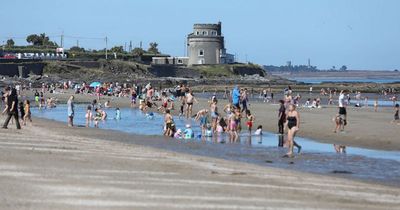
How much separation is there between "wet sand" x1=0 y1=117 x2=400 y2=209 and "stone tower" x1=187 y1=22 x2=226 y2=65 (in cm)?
10826

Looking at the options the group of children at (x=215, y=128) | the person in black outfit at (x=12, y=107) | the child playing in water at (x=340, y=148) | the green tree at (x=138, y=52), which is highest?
the green tree at (x=138, y=52)

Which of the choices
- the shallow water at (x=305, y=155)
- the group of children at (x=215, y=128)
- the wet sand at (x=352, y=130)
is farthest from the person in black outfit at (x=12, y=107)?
the wet sand at (x=352, y=130)

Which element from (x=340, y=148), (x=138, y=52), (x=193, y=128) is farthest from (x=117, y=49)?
(x=340, y=148)

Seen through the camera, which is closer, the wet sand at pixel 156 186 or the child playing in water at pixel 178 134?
the wet sand at pixel 156 186

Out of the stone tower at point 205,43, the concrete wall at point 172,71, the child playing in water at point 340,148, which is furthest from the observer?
the stone tower at point 205,43

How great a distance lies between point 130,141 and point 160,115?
17.1m

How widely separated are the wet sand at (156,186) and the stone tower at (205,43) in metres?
108

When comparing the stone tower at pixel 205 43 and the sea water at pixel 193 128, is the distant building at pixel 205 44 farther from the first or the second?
the sea water at pixel 193 128

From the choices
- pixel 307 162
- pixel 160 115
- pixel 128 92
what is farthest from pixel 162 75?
pixel 307 162

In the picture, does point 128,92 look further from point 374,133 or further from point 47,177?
point 47,177

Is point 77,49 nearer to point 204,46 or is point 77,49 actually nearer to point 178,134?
point 204,46

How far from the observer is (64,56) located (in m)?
117

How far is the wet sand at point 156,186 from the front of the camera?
9.15 m

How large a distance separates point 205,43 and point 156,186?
371 ft
